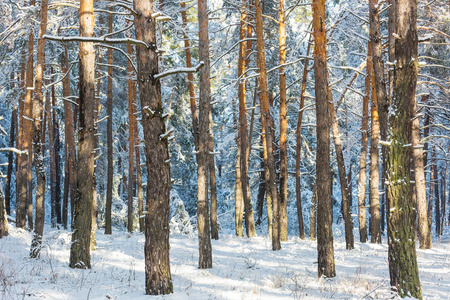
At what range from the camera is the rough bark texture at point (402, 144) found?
229 inches

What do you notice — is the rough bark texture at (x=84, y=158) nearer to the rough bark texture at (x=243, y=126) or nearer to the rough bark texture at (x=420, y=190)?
the rough bark texture at (x=243, y=126)

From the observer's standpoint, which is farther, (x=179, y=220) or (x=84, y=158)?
(x=179, y=220)

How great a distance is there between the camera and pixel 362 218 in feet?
52.0

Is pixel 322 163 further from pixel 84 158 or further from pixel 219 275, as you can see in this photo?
pixel 84 158

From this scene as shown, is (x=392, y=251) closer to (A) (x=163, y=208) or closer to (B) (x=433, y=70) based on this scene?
(A) (x=163, y=208)

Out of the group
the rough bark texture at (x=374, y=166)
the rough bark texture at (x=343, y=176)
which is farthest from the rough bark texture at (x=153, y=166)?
the rough bark texture at (x=374, y=166)

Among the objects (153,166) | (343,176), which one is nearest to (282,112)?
(343,176)

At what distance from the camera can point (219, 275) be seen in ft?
27.1

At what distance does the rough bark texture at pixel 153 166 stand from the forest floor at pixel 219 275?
0.37m

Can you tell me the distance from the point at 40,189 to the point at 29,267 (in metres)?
2.37

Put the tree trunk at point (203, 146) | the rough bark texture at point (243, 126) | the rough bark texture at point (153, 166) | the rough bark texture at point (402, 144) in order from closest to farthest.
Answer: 1. the rough bark texture at point (153, 166)
2. the rough bark texture at point (402, 144)
3. the tree trunk at point (203, 146)
4. the rough bark texture at point (243, 126)

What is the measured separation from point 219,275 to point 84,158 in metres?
4.08

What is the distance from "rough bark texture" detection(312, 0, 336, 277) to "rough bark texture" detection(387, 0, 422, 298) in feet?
6.68

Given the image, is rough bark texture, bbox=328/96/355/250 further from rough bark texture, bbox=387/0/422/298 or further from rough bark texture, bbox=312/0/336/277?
rough bark texture, bbox=387/0/422/298
